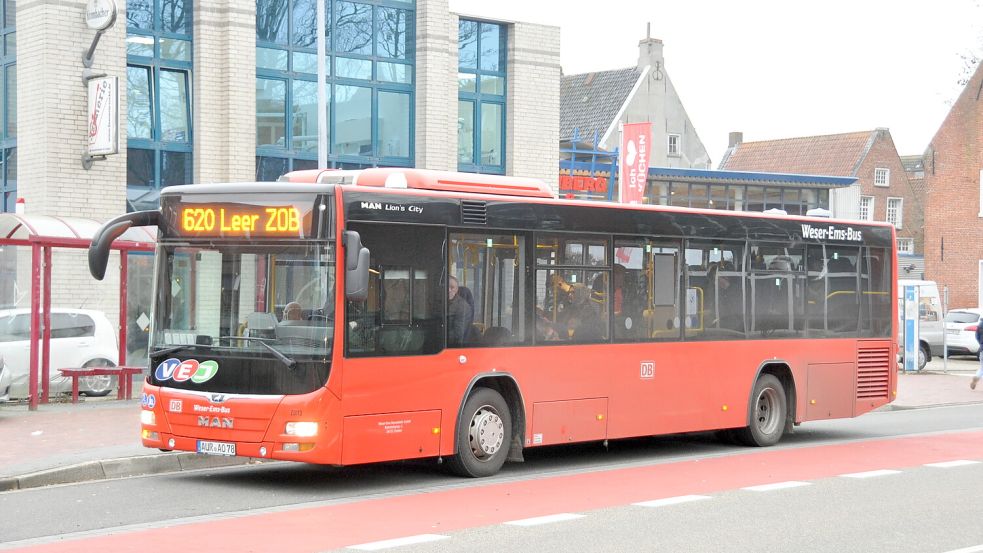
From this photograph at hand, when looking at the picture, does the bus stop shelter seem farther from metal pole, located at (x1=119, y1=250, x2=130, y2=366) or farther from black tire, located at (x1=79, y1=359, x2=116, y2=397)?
black tire, located at (x1=79, y1=359, x2=116, y2=397)

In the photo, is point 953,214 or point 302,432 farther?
point 953,214

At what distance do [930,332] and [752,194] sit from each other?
12.0 meters

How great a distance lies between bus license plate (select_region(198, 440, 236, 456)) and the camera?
11.6 metres

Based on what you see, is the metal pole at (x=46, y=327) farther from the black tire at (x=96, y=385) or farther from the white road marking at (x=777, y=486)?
the white road marking at (x=777, y=486)

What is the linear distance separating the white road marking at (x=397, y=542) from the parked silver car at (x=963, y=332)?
103 feet

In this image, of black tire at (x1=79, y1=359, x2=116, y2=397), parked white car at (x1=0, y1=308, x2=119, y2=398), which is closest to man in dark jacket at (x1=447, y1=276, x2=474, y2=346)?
parked white car at (x1=0, y1=308, x2=119, y2=398)

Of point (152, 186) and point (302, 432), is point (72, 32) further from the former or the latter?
point (302, 432)

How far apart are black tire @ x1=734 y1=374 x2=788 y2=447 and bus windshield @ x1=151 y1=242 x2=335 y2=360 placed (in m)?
6.82

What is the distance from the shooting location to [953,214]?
51031mm

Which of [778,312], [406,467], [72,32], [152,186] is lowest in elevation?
[406,467]

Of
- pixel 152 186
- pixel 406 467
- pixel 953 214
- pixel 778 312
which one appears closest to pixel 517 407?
pixel 406 467

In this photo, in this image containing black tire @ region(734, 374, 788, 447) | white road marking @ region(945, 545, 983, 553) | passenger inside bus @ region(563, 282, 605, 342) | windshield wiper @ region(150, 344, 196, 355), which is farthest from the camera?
black tire @ region(734, 374, 788, 447)

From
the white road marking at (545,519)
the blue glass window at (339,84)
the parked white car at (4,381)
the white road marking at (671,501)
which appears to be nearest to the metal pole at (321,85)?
the blue glass window at (339,84)

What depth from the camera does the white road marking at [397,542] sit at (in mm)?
8859
